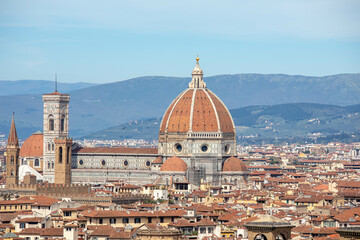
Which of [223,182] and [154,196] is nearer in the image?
[154,196]

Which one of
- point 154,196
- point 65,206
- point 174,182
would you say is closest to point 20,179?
point 174,182

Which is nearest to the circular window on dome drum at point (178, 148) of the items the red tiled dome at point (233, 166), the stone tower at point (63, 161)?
the red tiled dome at point (233, 166)

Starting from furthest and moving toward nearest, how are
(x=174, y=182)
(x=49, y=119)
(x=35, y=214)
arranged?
1. (x=49, y=119)
2. (x=174, y=182)
3. (x=35, y=214)

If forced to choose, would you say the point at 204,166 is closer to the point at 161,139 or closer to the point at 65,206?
the point at 161,139

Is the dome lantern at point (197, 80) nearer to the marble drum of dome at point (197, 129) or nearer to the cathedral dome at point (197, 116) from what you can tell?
the cathedral dome at point (197, 116)

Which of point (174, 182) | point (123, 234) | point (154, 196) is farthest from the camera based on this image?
point (174, 182)

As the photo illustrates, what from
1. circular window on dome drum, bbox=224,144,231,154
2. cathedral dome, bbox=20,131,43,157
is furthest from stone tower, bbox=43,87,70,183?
circular window on dome drum, bbox=224,144,231,154

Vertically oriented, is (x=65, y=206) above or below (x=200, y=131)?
below
